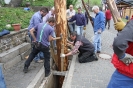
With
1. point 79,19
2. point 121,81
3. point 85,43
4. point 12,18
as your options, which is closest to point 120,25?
point 121,81

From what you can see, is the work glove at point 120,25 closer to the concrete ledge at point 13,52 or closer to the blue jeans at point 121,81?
the blue jeans at point 121,81

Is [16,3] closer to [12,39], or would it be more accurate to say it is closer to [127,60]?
[12,39]

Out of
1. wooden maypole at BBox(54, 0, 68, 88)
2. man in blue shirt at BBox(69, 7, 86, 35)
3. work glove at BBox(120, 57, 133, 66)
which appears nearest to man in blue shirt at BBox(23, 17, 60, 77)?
wooden maypole at BBox(54, 0, 68, 88)

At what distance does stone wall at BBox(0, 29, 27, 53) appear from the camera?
20.1 ft

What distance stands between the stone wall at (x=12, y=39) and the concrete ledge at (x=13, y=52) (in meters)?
0.15

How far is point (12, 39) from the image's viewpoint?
21.9ft

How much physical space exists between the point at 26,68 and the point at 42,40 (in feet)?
3.88

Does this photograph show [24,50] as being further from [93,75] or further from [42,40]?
[93,75]

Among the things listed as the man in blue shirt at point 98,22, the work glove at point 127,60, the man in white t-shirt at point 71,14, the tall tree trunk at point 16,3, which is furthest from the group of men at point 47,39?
the tall tree trunk at point 16,3

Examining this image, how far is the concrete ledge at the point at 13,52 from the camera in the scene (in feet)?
19.3

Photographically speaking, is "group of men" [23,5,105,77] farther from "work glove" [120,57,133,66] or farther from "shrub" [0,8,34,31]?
"work glove" [120,57,133,66]

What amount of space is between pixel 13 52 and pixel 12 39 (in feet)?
1.88

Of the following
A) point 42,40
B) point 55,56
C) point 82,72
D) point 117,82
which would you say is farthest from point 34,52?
point 117,82

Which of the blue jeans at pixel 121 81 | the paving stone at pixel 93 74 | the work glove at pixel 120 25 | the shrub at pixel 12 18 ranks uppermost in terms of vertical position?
the work glove at pixel 120 25
